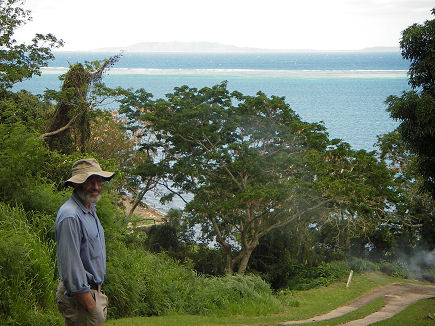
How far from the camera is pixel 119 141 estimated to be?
29516 millimetres

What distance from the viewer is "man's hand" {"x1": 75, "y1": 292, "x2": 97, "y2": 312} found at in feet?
14.2

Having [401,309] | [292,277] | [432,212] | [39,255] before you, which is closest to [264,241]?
[292,277]

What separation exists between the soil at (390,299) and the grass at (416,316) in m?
0.40

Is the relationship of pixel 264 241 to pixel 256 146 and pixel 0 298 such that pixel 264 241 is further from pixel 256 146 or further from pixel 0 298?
pixel 0 298

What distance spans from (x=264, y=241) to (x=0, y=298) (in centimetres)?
2166

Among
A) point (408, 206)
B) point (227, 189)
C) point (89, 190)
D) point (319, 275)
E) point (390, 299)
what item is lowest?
point (319, 275)

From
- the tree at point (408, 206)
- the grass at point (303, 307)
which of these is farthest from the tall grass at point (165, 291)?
the tree at point (408, 206)

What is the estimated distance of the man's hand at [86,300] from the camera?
4.33 m

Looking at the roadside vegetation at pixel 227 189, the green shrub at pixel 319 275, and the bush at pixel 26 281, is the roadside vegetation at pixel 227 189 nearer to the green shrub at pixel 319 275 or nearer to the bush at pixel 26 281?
the green shrub at pixel 319 275

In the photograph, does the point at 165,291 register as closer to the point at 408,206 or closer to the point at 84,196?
the point at 84,196

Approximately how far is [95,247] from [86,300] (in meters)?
0.44

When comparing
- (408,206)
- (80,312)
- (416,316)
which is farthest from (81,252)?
(408,206)

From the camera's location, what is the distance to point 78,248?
4.32 meters

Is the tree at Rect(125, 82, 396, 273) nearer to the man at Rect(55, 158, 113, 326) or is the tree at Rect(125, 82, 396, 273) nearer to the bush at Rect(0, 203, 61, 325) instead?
the bush at Rect(0, 203, 61, 325)
